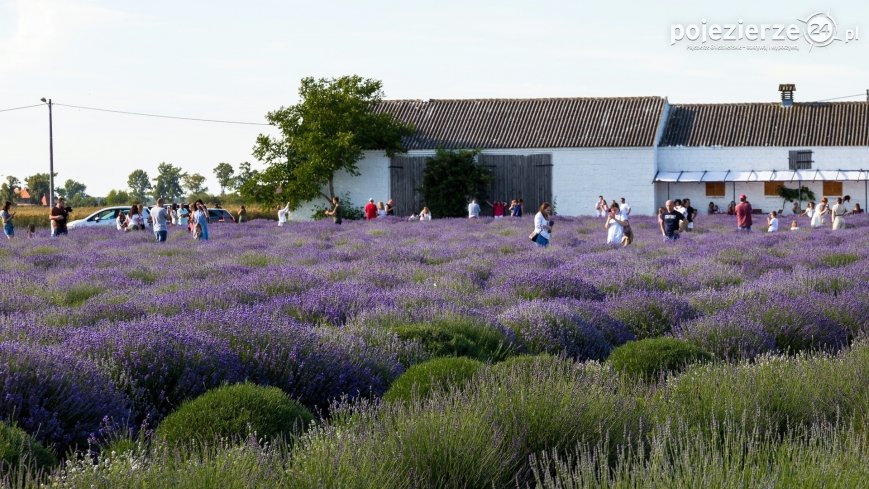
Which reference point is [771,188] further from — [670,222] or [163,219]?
[163,219]

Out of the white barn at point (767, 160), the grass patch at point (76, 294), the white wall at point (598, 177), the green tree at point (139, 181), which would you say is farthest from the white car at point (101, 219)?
the green tree at point (139, 181)

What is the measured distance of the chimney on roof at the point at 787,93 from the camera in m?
52.2

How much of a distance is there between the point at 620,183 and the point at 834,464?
148 ft

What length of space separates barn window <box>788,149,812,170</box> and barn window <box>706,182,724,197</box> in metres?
2.95

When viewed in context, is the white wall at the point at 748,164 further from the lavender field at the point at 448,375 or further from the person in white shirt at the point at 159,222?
the lavender field at the point at 448,375

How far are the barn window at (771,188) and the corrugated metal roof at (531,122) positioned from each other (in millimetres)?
5326

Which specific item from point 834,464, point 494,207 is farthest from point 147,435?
point 494,207

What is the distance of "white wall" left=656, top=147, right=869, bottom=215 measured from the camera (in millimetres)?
48875

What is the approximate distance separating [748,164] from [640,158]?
4.88 metres

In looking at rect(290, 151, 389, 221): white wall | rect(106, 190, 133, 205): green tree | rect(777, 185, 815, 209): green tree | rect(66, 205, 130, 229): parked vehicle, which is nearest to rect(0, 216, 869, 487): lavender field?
rect(66, 205, 130, 229): parked vehicle

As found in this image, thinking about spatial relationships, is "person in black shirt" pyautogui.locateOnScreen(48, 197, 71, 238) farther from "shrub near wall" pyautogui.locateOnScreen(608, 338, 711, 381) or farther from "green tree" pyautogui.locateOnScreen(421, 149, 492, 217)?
"shrub near wall" pyautogui.locateOnScreen(608, 338, 711, 381)

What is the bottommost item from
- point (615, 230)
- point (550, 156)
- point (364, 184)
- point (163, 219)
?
point (615, 230)

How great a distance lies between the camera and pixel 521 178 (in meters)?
49.3

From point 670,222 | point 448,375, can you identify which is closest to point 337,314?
point 448,375
